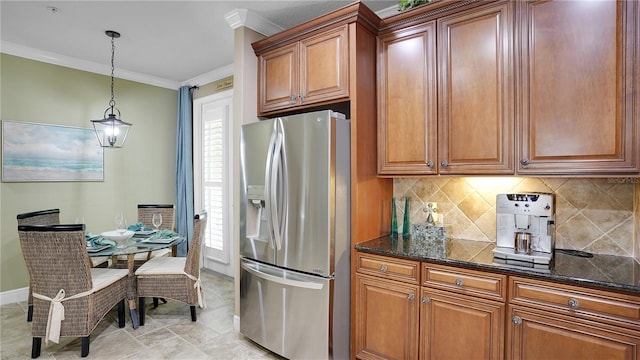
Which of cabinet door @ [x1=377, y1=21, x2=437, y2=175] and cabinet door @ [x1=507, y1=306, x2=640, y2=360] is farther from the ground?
cabinet door @ [x1=377, y1=21, x2=437, y2=175]

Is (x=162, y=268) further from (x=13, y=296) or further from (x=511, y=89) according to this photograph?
(x=511, y=89)

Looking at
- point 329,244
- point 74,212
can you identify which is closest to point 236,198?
point 329,244

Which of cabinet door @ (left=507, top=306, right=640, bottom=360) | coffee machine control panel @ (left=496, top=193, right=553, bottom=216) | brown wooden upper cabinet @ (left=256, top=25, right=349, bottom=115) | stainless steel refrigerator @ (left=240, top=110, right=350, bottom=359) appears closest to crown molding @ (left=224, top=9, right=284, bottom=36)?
brown wooden upper cabinet @ (left=256, top=25, right=349, bottom=115)

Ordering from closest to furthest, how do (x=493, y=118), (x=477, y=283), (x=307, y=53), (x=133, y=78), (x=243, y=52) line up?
(x=477, y=283)
(x=493, y=118)
(x=307, y=53)
(x=243, y=52)
(x=133, y=78)

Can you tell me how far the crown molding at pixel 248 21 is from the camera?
2756 millimetres

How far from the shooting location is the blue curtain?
4.66 meters

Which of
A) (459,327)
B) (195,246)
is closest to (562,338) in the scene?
(459,327)

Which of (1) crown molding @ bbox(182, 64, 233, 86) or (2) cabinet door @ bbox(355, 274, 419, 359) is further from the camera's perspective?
(1) crown molding @ bbox(182, 64, 233, 86)

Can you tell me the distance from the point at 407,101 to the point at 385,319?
1.48 meters

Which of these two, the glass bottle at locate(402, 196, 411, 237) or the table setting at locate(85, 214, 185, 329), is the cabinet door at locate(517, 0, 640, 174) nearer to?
the glass bottle at locate(402, 196, 411, 237)

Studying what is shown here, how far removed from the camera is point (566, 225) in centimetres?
204

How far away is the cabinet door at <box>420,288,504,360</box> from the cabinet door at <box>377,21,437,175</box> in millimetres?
840

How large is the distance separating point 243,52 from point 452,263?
231 cm

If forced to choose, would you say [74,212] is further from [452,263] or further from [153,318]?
[452,263]
